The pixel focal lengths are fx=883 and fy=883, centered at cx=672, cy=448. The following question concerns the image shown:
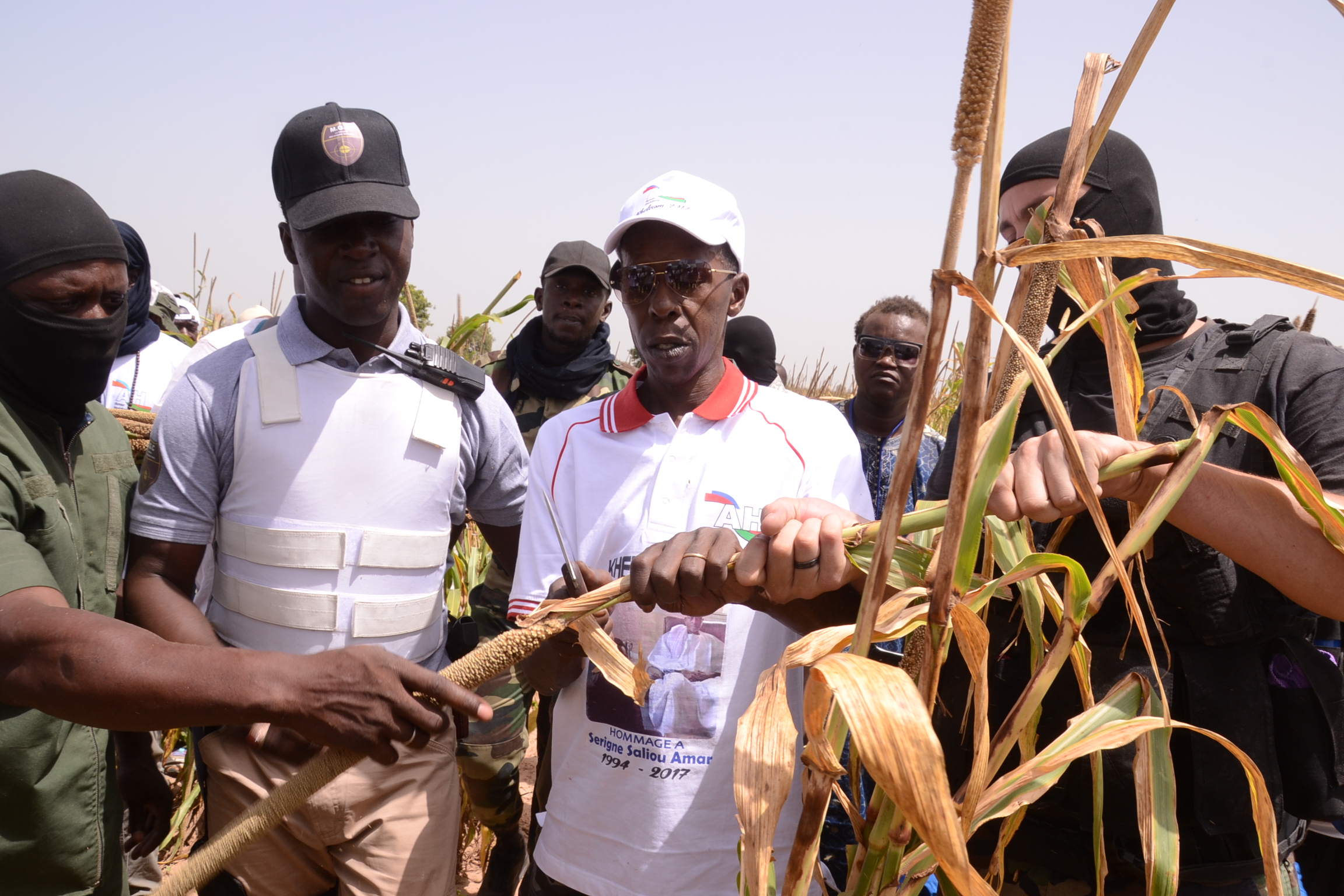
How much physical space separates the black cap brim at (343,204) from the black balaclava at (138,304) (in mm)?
1928

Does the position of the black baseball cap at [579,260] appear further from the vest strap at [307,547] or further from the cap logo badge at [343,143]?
the vest strap at [307,547]

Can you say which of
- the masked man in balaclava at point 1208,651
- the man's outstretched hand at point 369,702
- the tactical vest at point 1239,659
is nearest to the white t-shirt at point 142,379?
the man's outstretched hand at point 369,702

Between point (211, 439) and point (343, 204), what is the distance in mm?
680

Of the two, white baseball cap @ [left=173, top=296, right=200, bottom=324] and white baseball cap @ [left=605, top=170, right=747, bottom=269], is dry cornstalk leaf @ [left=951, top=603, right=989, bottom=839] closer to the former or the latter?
white baseball cap @ [left=605, top=170, right=747, bottom=269]

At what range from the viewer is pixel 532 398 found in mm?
4449

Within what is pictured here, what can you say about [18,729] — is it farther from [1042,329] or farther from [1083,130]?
[1083,130]

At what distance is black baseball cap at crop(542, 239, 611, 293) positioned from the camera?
180 inches

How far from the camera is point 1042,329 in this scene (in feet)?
3.39

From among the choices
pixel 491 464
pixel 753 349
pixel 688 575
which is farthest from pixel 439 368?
pixel 753 349

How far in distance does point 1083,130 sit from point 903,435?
0.38m

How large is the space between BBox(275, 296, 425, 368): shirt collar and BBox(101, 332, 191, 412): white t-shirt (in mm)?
1857

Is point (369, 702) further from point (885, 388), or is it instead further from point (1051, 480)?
point (885, 388)

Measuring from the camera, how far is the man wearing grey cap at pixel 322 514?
6.84 feet

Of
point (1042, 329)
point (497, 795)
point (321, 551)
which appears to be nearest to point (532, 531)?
point (321, 551)
